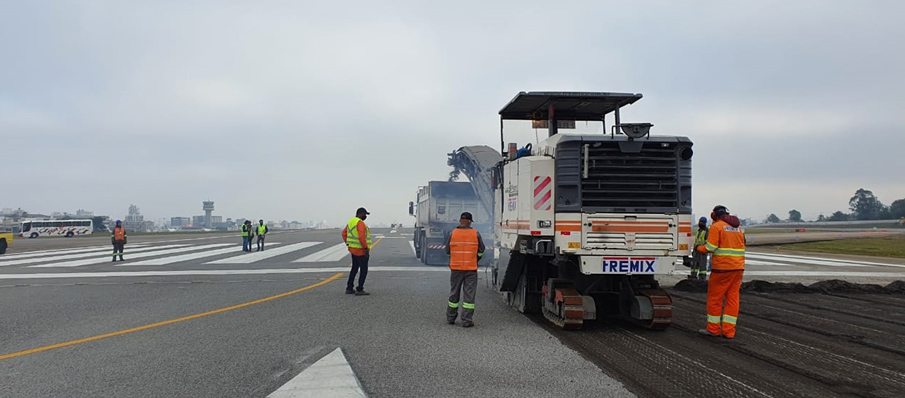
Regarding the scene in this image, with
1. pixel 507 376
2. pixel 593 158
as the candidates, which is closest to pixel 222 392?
pixel 507 376

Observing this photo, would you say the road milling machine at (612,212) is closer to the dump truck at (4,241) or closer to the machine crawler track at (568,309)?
the machine crawler track at (568,309)

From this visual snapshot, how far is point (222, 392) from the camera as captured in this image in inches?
171

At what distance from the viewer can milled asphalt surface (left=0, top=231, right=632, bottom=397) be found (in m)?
4.56

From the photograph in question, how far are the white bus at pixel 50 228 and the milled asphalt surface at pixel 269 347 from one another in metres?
57.1

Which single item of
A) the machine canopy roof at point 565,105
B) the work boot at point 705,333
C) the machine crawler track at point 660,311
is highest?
the machine canopy roof at point 565,105

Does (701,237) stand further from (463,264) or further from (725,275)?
(463,264)

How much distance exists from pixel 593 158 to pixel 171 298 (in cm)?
783

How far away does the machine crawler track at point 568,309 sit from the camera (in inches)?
274

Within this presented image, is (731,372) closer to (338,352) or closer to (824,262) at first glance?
(338,352)

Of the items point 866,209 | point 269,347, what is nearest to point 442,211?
point 269,347

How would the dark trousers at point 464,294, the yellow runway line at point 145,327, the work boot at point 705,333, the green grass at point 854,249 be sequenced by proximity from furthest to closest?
→ 1. the green grass at point 854,249
2. the dark trousers at point 464,294
3. the work boot at point 705,333
4. the yellow runway line at point 145,327

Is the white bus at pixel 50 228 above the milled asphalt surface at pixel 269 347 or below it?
above

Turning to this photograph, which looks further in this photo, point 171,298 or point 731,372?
point 171,298

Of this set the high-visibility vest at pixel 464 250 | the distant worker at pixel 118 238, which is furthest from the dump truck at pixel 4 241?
the high-visibility vest at pixel 464 250
